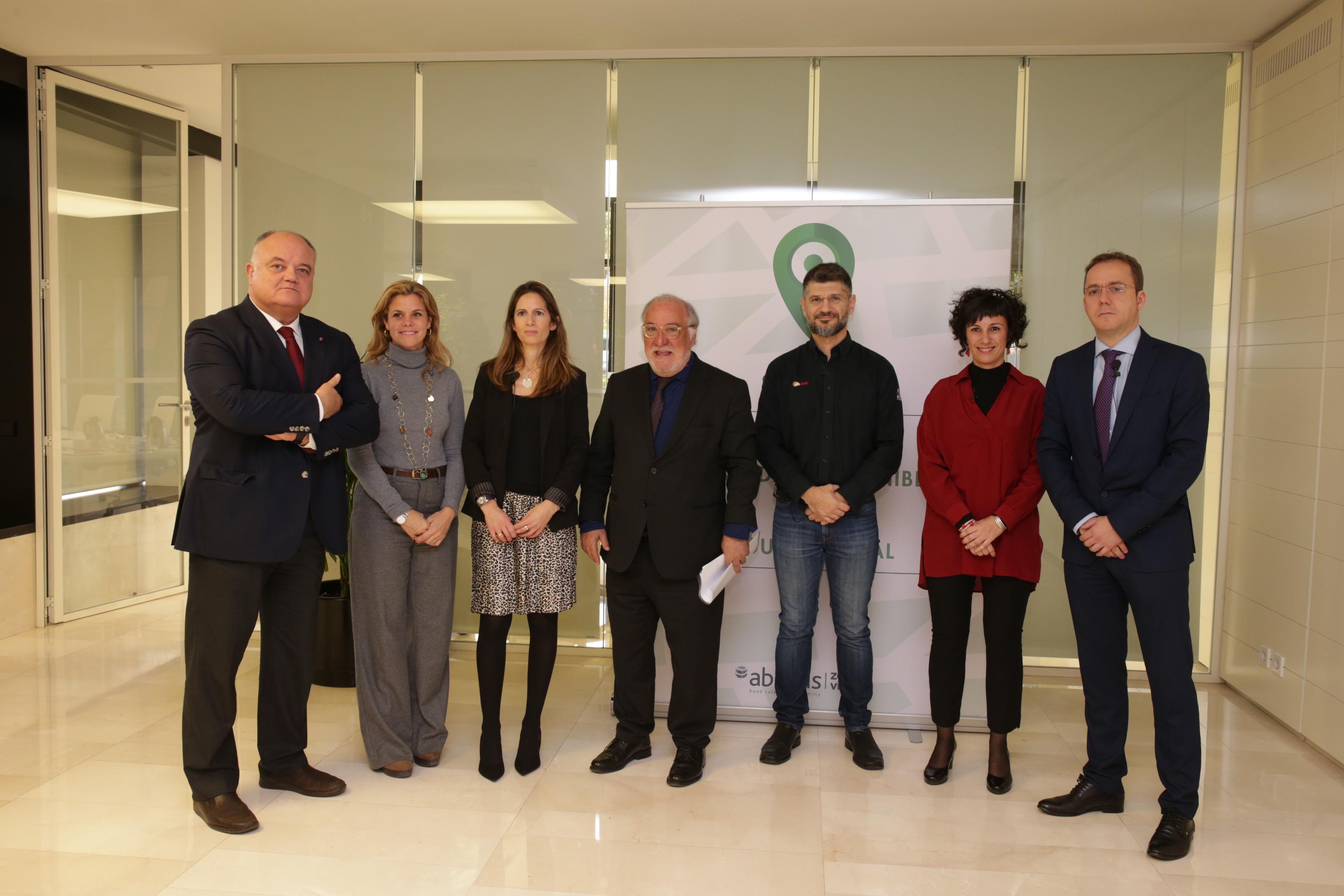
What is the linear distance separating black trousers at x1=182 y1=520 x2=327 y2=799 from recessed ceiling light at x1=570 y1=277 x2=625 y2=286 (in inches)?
87.9

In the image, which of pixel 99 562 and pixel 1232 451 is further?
pixel 99 562

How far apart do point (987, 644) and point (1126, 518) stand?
2.42ft

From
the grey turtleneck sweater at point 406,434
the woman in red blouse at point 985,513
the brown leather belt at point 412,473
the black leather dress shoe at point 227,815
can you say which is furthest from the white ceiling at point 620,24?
the black leather dress shoe at point 227,815

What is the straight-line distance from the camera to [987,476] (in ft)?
10.3

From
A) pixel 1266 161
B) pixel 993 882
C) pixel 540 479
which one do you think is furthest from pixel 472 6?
pixel 993 882

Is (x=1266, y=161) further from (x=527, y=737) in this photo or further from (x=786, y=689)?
(x=527, y=737)

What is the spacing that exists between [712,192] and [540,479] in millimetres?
2241

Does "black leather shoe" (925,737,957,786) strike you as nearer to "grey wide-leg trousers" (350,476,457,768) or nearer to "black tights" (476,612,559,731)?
"black tights" (476,612,559,731)

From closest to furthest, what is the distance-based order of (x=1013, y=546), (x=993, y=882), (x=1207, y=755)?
(x=993, y=882)
(x=1013, y=546)
(x=1207, y=755)

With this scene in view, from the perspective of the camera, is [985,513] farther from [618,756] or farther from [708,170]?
[708,170]

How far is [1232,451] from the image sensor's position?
4.49 metres

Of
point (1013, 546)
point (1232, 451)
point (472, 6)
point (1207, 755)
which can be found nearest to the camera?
point (1013, 546)

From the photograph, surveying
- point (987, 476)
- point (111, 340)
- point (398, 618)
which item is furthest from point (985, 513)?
point (111, 340)

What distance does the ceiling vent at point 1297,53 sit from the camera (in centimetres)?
379
